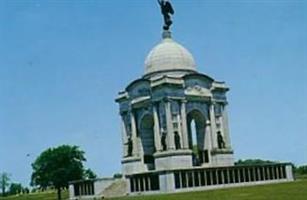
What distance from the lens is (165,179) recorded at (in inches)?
2420

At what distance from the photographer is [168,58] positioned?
252 feet

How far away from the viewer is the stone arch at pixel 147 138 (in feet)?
254

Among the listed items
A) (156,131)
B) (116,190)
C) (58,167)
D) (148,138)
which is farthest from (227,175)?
(58,167)

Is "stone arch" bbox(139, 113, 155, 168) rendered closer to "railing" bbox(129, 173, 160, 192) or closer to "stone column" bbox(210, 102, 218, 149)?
"stone column" bbox(210, 102, 218, 149)

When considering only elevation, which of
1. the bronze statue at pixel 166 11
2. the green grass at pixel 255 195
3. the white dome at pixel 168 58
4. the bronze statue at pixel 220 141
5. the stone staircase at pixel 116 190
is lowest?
the green grass at pixel 255 195

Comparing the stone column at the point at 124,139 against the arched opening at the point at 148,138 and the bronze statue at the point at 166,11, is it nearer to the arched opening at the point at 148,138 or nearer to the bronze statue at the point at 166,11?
the arched opening at the point at 148,138

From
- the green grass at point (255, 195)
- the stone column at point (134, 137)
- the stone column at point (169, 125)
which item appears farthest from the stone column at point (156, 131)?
the green grass at point (255, 195)

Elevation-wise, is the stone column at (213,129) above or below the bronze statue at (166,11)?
below

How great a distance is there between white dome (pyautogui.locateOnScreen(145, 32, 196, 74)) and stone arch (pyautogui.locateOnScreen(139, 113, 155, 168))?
7190 millimetres

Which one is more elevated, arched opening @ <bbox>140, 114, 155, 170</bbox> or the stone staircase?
arched opening @ <bbox>140, 114, 155, 170</bbox>

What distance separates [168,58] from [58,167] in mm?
28734

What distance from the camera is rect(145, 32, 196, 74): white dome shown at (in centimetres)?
7644

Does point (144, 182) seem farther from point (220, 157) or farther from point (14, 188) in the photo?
point (14, 188)

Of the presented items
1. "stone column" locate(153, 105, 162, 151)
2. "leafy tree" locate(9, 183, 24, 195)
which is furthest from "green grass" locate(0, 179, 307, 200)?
"leafy tree" locate(9, 183, 24, 195)
